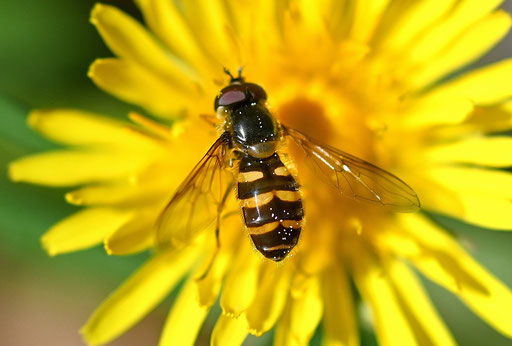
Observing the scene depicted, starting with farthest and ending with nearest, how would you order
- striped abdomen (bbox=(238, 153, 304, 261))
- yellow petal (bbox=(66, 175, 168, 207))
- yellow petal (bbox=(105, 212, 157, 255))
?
yellow petal (bbox=(66, 175, 168, 207)) → yellow petal (bbox=(105, 212, 157, 255)) → striped abdomen (bbox=(238, 153, 304, 261))

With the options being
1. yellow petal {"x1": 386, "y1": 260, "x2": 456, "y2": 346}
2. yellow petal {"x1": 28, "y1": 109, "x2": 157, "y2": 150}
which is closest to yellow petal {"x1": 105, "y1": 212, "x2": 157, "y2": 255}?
yellow petal {"x1": 28, "y1": 109, "x2": 157, "y2": 150}

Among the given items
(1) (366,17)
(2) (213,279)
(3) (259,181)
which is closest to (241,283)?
(2) (213,279)

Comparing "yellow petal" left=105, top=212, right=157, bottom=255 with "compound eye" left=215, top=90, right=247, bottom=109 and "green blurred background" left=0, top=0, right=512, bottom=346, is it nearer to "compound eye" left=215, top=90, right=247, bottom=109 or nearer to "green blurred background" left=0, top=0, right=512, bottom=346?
"compound eye" left=215, top=90, right=247, bottom=109

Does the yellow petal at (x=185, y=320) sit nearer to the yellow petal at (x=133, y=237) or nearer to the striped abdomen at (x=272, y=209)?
the yellow petal at (x=133, y=237)

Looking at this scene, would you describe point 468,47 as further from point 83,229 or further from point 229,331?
point 83,229

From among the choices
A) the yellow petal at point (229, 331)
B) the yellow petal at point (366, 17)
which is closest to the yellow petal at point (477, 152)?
the yellow petal at point (366, 17)

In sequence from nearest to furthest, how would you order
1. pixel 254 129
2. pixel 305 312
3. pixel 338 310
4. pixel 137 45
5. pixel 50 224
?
pixel 254 129
pixel 305 312
pixel 338 310
pixel 137 45
pixel 50 224
